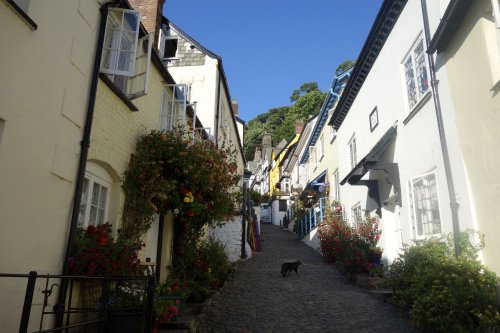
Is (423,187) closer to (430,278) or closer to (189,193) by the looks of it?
(430,278)

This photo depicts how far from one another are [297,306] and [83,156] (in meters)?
5.56

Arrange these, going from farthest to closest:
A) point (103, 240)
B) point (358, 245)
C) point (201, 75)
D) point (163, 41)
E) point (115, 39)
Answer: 1. point (201, 75)
2. point (163, 41)
3. point (358, 245)
4. point (115, 39)
5. point (103, 240)

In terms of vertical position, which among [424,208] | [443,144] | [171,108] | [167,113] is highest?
[171,108]

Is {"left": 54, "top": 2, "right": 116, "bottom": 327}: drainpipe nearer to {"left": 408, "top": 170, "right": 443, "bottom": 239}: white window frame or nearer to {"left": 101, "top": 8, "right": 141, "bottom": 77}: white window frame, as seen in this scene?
{"left": 101, "top": 8, "right": 141, "bottom": 77}: white window frame

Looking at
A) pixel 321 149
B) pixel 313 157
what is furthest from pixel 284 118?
pixel 321 149

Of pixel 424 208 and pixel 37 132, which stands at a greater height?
pixel 37 132

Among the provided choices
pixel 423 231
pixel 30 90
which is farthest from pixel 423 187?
pixel 30 90

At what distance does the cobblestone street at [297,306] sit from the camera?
22.9 feet

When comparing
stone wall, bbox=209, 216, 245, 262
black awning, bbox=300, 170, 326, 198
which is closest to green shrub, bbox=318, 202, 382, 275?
stone wall, bbox=209, 216, 245, 262

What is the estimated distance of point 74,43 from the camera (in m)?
5.61

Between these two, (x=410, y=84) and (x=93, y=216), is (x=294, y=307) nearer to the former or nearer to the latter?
(x=93, y=216)

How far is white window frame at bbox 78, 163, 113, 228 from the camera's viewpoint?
20.2 feet

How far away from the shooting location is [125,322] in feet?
17.0

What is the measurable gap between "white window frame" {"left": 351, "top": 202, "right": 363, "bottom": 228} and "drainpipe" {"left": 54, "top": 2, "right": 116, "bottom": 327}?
9350 mm
